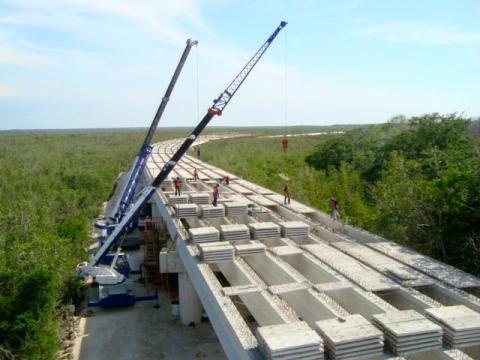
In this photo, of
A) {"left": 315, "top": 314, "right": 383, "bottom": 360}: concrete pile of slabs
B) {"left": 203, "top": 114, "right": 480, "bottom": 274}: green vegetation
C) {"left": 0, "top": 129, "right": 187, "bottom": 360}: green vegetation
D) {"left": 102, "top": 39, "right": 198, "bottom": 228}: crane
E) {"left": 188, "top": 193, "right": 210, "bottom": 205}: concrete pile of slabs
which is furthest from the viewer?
{"left": 188, "top": 193, "right": 210, "bottom": 205}: concrete pile of slabs

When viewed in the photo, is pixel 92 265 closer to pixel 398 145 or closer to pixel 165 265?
pixel 165 265

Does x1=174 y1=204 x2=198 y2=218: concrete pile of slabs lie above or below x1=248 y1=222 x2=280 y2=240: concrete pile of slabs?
above

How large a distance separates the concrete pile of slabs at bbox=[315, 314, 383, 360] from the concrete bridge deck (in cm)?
3

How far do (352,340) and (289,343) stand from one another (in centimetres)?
165

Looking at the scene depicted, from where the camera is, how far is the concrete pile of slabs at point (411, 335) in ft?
37.0

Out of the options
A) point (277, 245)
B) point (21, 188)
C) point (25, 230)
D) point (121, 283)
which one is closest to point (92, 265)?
point (121, 283)

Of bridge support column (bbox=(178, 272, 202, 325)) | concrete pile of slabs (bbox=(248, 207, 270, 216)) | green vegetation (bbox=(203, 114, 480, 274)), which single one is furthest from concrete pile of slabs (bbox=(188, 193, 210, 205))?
green vegetation (bbox=(203, 114, 480, 274))

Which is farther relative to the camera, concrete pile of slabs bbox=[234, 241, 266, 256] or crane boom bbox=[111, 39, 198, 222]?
crane boom bbox=[111, 39, 198, 222]

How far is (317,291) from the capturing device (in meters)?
15.4

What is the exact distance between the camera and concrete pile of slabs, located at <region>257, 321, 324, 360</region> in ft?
34.2

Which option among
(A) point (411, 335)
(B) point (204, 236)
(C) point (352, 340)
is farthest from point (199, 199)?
(A) point (411, 335)

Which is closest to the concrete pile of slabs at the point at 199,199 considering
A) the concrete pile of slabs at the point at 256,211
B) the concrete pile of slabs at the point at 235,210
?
the concrete pile of slabs at the point at 235,210

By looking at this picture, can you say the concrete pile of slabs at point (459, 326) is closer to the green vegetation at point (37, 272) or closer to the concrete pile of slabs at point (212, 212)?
the green vegetation at point (37, 272)

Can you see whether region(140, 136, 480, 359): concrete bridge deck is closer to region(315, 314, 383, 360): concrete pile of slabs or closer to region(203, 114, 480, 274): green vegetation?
region(315, 314, 383, 360): concrete pile of slabs
